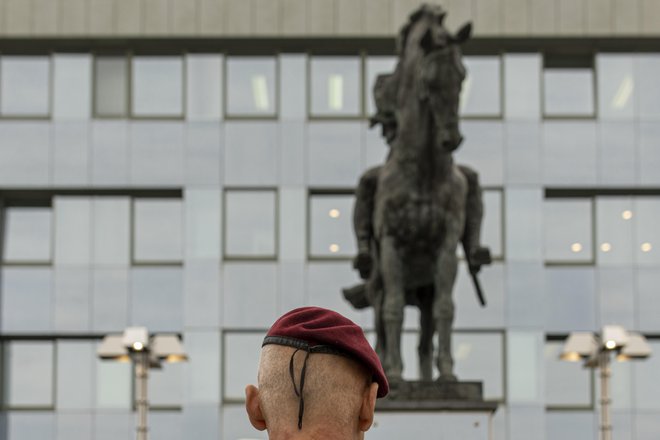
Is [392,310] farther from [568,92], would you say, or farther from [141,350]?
[568,92]

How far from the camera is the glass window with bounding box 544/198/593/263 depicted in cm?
3581

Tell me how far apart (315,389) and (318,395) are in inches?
0.4

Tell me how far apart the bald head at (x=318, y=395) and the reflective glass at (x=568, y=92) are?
3395 centimetres

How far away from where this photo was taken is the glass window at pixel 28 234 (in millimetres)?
35906

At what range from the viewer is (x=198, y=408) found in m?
34.6

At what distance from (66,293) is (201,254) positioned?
2.94m

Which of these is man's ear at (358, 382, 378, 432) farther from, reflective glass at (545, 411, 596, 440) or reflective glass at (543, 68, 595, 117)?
reflective glass at (543, 68, 595, 117)

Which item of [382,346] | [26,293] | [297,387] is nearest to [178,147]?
[26,293]

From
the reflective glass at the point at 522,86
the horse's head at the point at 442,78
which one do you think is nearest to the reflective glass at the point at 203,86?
the reflective glass at the point at 522,86

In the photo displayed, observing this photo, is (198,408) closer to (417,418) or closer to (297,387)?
(417,418)

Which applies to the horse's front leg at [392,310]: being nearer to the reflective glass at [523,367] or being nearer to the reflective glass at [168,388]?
the reflective glass at [523,367]
